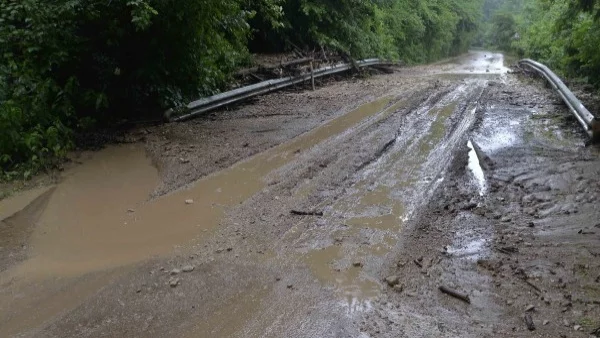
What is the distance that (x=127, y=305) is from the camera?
3.77 meters

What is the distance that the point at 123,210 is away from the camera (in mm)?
5594

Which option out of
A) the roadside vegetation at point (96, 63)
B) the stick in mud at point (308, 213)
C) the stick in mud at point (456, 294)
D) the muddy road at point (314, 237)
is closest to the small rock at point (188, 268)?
the muddy road at point (314, 237)

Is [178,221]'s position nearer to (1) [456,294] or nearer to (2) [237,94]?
(1) [456,294]

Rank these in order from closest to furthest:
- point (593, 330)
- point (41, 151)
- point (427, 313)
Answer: point (593, 330) < point (427, 313) < point (41, 151)

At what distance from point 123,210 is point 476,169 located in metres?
4.62

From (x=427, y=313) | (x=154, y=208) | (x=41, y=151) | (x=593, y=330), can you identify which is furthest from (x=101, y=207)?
(x=593, y=330)

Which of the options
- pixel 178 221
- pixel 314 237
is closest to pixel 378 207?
pixel 314 237

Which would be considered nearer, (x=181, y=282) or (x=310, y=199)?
(x=181, y=282)

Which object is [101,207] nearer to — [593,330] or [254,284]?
[254,284]

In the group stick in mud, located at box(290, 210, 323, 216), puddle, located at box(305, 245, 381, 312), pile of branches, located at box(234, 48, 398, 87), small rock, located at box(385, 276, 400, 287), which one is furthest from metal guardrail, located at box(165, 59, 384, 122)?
small rock, located at box(385, 276, 400, 287)

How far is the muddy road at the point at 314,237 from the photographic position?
356cm

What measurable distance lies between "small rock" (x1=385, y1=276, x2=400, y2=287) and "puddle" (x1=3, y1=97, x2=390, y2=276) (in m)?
2.05

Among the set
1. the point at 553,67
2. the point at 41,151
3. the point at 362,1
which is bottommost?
the point at 553,67

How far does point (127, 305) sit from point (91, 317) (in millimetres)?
269
